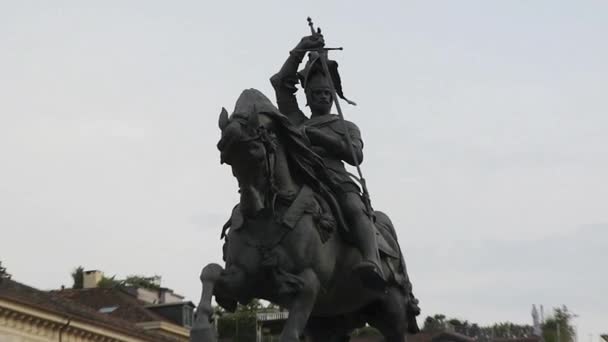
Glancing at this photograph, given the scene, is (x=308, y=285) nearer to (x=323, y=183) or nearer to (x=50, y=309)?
(x=323, y=183)

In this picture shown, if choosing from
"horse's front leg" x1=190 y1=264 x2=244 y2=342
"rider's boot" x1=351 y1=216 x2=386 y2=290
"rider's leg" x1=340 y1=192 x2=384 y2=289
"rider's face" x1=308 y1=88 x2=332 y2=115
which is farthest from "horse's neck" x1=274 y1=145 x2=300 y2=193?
"rider's face" x1=308 y1=88 x2=332 y2=115

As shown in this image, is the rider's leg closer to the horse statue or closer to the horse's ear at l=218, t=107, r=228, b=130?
the horse statue

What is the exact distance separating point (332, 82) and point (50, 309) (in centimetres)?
5270

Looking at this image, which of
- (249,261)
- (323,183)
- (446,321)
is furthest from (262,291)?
(446,321)

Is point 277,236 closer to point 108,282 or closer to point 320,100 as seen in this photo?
point 320,100

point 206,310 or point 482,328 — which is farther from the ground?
point 482,328

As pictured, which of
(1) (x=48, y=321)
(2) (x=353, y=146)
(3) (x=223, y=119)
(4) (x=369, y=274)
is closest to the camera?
(3) (x=223, y=119)

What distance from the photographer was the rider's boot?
1470 centimetres

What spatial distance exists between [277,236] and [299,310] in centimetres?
77

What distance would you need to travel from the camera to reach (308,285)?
46.3 ft

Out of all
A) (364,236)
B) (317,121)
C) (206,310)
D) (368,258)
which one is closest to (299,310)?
(206,310)

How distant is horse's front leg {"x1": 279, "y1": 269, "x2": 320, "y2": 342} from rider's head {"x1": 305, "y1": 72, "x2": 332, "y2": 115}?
2.44 m

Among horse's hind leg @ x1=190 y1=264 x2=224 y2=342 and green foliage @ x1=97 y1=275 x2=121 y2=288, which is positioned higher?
green foliage @ x1=97 y1=275 x2=121 y2=288

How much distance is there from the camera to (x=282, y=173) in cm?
1456
